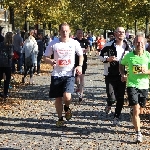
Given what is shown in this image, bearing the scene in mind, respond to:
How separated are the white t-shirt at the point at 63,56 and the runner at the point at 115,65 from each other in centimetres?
88

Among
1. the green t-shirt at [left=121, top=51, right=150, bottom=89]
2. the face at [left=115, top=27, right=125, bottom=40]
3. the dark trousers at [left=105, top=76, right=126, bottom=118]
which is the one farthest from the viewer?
the dark trousers at [left=105, top=76, right=126, bottom=118]

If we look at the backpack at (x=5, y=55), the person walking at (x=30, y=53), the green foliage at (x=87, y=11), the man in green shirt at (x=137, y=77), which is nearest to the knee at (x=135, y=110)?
the man in green shirt at (x=137, y=77)

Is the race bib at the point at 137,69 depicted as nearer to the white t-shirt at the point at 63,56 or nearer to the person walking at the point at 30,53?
the white t-shirt at the point at 63,56

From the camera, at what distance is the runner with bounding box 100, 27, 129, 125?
937 centimetres

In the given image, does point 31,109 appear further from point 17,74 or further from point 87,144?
point 17,74

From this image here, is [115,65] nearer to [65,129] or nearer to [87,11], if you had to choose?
[65,129]

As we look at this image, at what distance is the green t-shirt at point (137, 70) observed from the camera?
7979 mm

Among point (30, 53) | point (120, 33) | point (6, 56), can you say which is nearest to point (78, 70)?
point (120, 33)

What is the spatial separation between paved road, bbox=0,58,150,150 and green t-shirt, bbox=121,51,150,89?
3.24ft

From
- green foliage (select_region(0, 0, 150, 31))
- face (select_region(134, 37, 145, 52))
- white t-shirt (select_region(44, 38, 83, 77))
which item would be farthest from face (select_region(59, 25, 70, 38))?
green foliage (select_region(0, 0, 150, 31))

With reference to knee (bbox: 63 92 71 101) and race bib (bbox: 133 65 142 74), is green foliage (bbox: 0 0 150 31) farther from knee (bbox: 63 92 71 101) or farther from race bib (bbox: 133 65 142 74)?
race bib (bbox: 133 65 142 74)

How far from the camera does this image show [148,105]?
12.1 meters

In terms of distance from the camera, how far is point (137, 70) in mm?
7977

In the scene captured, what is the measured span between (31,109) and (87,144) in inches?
157
